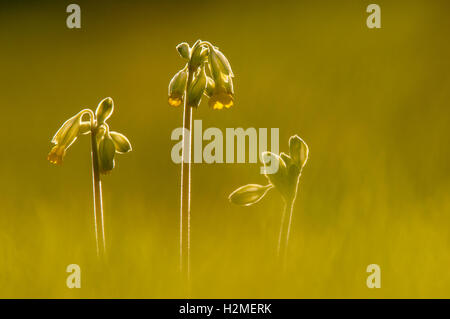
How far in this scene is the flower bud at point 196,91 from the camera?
1.71 meters

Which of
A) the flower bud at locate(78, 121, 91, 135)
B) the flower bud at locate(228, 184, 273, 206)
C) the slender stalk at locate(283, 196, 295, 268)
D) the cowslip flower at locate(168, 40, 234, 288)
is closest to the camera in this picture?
the slender stalk at locate(283, 196, 295, 268)

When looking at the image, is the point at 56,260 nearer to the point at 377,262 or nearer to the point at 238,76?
the point at 377,262

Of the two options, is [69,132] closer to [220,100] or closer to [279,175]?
[220,100]

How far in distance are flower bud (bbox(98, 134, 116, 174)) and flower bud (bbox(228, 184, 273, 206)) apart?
35 centimetres

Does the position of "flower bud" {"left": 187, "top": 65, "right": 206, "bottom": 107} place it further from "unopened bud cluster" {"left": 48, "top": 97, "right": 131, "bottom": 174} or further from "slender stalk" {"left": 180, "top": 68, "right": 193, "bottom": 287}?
"unopened bud cluster" {"left": 48, "top": 97, "right": 131, "bottom": 174}

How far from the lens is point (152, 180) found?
2061 mm

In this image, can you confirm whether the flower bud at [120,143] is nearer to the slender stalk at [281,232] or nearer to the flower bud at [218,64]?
the flower bud at [218,64]

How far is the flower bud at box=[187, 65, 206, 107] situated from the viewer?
1.71m

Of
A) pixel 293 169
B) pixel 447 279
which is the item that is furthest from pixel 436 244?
pixel 293 169

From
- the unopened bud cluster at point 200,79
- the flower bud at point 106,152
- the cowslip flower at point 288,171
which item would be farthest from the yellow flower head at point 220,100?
the flower bud at point 106,152

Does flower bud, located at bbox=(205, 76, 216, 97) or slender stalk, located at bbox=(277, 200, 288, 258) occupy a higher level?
flower bud, located at bbox=(205, 76, 216, 97)

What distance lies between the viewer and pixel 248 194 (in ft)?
5.82

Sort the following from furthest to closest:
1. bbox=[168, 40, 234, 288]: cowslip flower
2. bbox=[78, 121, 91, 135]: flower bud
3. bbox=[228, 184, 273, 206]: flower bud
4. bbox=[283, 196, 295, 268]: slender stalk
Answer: bbox=[78, 121, 91, 135]: flower bud, bbox=[228, 184, 273, 206]: flower bud, bbox=[168, 40, 234, 288]: cowslip flower, bbox=[283, 196, 295, 268]: slender stalk

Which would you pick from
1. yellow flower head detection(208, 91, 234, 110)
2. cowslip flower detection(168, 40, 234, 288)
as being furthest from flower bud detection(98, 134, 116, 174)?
yellow flower head detection(208, 91, 234, 110)
